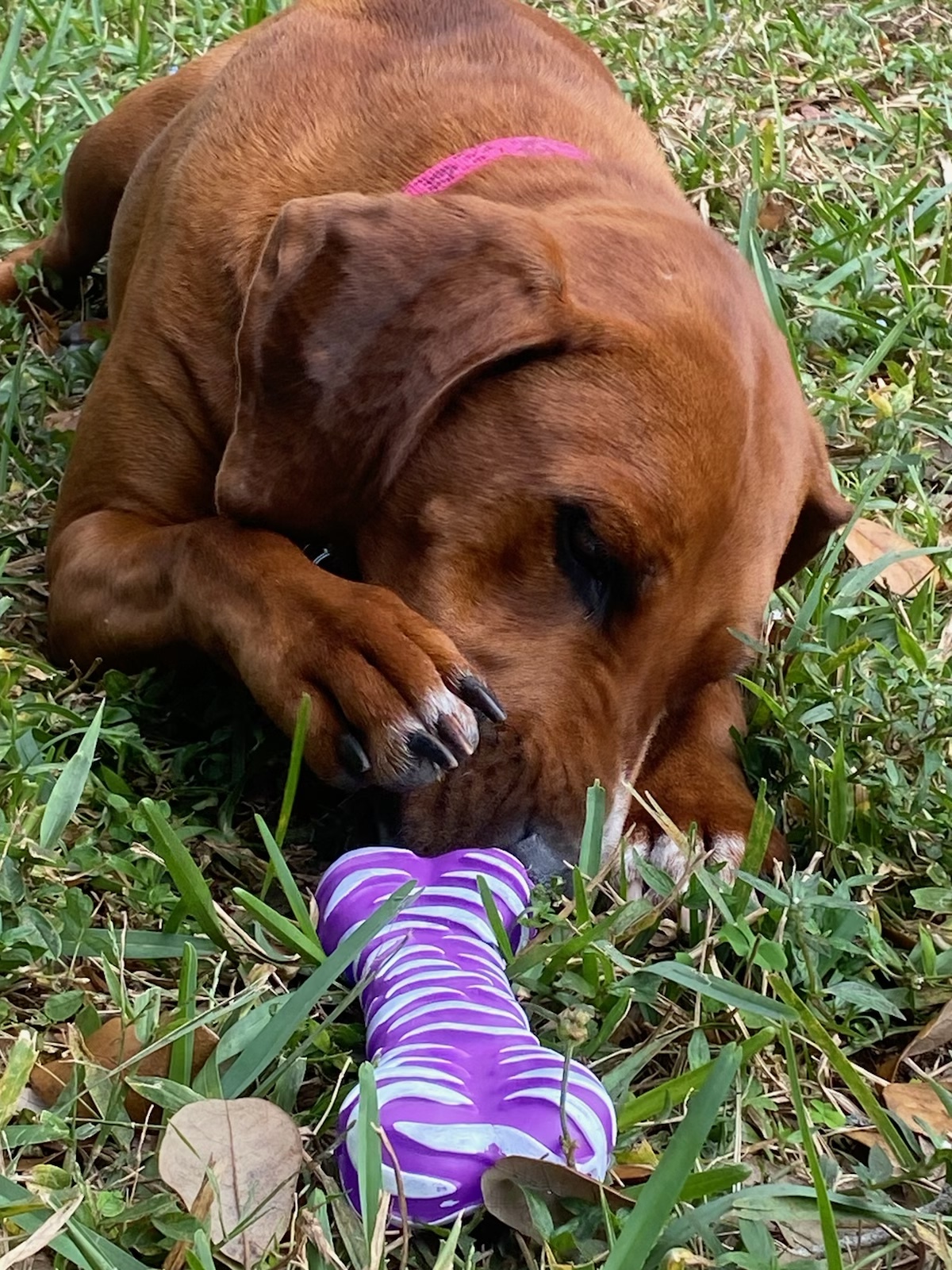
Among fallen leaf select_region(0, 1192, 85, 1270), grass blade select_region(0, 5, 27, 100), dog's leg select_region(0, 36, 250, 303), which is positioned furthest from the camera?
grass blade select_region(0, 5, 27, 100)

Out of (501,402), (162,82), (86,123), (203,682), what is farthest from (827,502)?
(86,123)

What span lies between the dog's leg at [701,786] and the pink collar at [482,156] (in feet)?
3.71

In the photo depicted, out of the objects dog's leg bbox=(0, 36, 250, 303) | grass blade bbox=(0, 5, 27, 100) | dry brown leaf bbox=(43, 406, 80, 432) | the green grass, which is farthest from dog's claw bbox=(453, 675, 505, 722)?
grass blade bbox=(0, 5, 27, 100)

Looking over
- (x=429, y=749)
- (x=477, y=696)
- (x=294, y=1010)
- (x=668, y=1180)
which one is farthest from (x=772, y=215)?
(x=668, y=1180)

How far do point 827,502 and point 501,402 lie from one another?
2.86ft

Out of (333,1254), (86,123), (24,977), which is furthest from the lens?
(86,123)

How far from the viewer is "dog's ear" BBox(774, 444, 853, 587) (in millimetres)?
2863

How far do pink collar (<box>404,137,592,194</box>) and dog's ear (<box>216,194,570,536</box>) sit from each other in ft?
1.08

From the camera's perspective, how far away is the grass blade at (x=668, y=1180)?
1.61m

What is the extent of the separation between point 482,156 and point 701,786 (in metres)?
1.34

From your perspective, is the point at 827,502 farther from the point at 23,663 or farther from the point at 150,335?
the point at 23,663

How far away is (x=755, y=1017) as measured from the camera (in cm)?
209

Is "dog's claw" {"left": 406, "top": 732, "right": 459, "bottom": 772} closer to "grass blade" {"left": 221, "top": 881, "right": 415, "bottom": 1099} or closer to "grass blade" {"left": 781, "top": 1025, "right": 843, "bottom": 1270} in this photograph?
"grass blade" {"left": 221, "top": 881, "right": 415, "bottom": 1099}

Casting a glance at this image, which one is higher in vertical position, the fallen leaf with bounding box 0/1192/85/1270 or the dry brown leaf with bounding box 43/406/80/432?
the fallen leaf with bounding box 0/1192/85/1270
